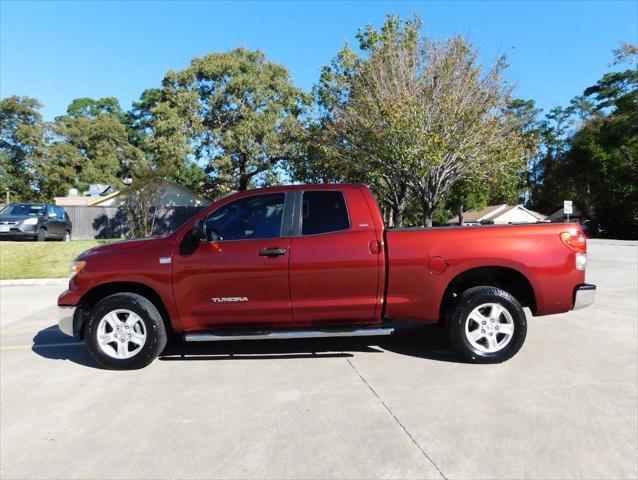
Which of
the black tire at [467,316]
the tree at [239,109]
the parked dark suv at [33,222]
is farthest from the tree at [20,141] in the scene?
the black tire at [467,316]

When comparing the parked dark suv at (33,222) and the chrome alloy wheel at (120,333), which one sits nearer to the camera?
the chrome alloy wheel at (120,333)

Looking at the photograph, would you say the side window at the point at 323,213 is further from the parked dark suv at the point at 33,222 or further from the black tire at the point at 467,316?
the parked dark suv at the point at 33,222

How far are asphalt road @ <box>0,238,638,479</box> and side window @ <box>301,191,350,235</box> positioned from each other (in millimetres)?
1462

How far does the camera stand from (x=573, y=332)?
6.06m

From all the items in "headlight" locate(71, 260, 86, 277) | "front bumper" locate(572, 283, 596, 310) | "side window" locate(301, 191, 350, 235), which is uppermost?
"side window" locate(301, 191, 350, 235)

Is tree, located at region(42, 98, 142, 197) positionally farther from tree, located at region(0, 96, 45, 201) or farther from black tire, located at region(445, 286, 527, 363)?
black tire, located at region(445, 286, 527, 363)

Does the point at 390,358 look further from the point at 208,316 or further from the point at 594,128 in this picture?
the point at 594,128

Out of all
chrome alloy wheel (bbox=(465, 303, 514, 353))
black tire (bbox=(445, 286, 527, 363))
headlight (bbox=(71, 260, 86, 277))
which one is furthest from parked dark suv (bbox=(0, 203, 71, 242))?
chrome alloy wheel (bbox=(465, 303, 514, 353))

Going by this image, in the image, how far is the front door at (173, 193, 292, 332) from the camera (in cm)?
475

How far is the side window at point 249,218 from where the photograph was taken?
4.93 m

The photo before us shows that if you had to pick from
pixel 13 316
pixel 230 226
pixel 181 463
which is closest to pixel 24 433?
pixel 181 463

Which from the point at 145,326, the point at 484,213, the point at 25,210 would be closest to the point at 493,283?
the point at 145,326

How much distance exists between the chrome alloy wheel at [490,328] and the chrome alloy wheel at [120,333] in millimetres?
3457

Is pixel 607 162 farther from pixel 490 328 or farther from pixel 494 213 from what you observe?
pixel 490 328
